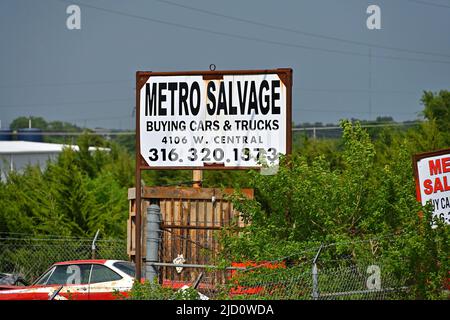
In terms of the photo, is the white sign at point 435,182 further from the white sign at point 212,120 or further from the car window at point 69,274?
the car window at point 69,274

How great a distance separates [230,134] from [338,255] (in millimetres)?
2502

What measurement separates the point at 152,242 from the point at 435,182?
3.71 metres

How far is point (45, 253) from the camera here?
20719 millimetres

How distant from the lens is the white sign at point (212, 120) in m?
12.6

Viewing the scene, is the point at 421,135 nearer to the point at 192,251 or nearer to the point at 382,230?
the point at 192,251

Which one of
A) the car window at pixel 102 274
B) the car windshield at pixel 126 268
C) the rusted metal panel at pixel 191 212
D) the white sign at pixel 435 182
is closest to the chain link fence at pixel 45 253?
the car windshield at pixel 126 268

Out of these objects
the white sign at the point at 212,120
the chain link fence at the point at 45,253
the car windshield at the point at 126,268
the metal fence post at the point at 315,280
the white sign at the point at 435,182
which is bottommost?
the chain link fence at the point at 45,253

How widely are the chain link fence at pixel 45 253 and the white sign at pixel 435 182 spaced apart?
33.4 ft

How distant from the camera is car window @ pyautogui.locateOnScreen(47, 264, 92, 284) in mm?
16156

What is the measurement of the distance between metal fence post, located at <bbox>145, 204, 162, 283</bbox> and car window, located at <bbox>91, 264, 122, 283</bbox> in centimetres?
389

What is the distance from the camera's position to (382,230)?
11141mm

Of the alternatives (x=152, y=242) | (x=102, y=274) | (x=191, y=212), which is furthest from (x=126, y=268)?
(x=152, y=242)
